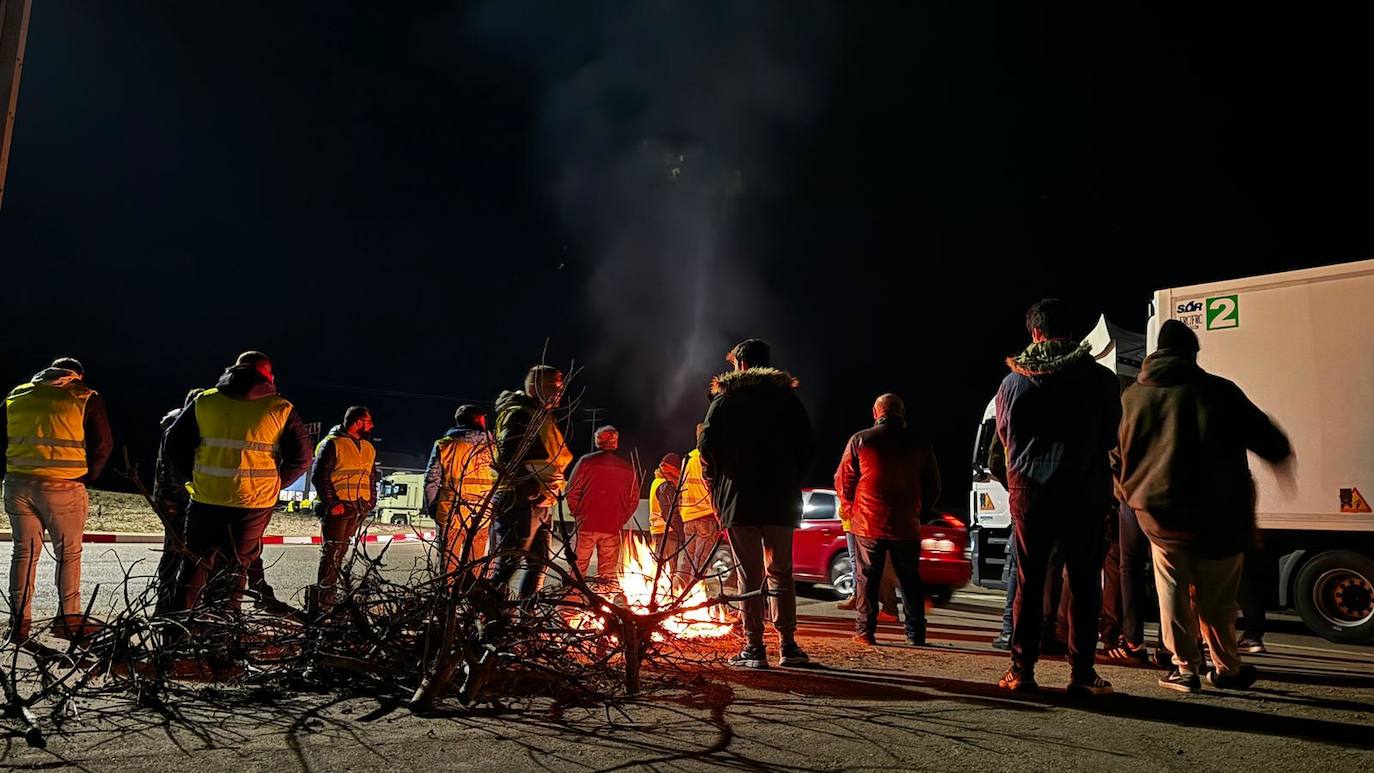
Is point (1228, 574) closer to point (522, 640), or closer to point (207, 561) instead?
point (522, 640)

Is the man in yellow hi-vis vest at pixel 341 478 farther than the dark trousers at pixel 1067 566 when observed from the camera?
Yes

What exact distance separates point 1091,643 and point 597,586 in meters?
2.59

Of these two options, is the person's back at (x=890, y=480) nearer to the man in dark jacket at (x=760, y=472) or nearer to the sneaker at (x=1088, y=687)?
the man in dark jacket at (x=760, y=472)

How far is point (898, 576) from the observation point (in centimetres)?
707

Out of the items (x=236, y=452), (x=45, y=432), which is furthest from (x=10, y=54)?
(x=45, y=432)

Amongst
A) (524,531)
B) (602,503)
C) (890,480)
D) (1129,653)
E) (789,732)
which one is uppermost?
(890,480)

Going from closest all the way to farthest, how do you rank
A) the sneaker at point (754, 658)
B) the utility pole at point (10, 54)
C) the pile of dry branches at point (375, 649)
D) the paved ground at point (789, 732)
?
the paved ground at point (789, 732) → the utility pole at point (10, 54) → the pile of dry branches at point (375, 649) → the sneaker at point (754, 658)

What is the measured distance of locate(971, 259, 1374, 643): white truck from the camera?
8.09 metres

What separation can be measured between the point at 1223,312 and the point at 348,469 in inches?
318

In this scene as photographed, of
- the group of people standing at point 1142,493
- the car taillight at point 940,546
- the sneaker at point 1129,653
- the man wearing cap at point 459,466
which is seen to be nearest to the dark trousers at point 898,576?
the sneaker at point 1129,653

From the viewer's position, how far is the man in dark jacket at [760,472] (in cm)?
544

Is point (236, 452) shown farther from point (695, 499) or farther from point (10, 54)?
point (695, 499)

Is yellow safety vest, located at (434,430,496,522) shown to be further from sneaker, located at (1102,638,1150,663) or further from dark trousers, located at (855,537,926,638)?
sneaker, located at (1102,638,1150,663)

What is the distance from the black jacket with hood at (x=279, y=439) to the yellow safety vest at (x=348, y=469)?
1.86 metres
